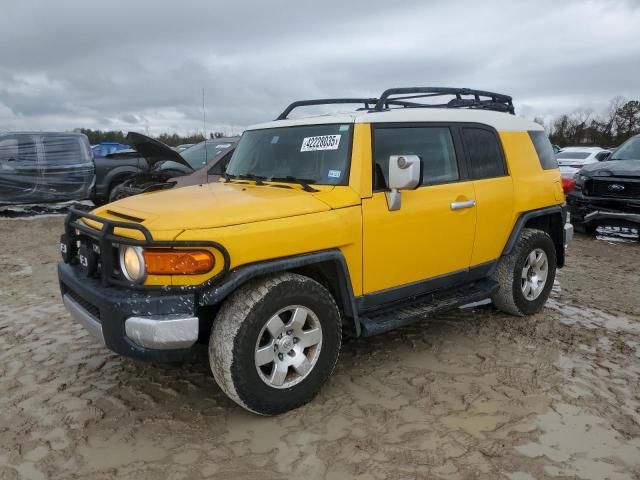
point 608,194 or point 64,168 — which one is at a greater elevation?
point 64,168

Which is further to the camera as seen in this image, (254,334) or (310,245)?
(310,245)

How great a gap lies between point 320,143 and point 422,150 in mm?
801

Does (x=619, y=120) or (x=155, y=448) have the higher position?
(x=619, y=120)

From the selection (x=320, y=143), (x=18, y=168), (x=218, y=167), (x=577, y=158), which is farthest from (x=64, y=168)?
(x=577, y=158)

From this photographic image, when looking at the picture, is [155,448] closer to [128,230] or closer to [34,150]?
[128,230]

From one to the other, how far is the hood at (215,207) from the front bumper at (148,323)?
0.40 meters

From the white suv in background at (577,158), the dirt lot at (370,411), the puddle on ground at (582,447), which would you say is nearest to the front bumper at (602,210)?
the dirt lot at (370,411)

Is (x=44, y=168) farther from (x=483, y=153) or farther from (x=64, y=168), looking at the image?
(x=483, y=153)

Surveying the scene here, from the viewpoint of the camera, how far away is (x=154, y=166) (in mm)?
8977

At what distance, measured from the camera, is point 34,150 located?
10.9 metres

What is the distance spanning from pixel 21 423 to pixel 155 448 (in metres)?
0.89

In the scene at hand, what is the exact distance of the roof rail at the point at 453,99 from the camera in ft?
13.6

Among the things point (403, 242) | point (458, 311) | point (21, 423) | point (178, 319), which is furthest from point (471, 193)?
point (21, 423)

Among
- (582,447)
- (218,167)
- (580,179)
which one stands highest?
(218,167)
